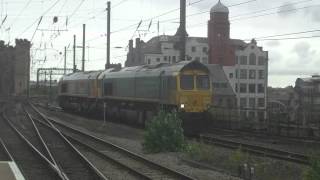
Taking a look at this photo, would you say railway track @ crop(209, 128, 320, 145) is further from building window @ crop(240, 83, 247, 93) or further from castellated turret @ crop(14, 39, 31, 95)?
building window @ crop(240, 83, 247, 93)

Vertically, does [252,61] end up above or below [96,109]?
above

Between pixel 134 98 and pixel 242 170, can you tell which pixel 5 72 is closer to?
pixel 134 98

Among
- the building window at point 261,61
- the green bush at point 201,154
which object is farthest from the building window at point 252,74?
the green bush at point 201,154

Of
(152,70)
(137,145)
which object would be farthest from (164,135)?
(152,70)

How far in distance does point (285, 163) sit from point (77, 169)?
5.93 meters

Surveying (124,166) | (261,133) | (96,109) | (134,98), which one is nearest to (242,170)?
(124,166)

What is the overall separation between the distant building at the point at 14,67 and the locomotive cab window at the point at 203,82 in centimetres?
6607

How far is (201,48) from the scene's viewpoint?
142 metres

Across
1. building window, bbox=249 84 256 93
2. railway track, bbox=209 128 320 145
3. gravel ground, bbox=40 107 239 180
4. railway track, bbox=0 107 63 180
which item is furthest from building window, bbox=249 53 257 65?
railway track, bbox=0 107 63 180

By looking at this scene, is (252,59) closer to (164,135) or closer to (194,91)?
(194,91)

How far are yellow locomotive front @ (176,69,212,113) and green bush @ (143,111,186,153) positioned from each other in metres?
6.66

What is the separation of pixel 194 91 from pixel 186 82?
593 millimetres

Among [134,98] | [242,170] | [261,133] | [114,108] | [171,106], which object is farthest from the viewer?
[114,108]

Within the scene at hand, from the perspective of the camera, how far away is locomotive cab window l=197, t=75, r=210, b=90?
30203 millimetres
